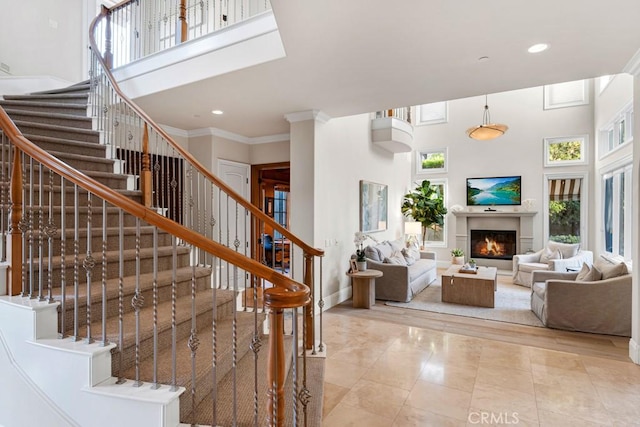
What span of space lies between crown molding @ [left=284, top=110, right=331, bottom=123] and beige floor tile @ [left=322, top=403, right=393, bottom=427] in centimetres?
337

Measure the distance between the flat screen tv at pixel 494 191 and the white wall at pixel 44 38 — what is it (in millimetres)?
8352

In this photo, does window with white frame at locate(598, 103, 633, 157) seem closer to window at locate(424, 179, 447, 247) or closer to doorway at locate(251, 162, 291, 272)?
window at locate(424, 179, 447, 247)

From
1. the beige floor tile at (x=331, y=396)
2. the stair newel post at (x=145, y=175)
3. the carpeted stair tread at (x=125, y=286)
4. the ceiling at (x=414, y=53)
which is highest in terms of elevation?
the ceiling at (x=414, y=53)

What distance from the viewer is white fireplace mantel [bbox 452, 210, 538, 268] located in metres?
7.66

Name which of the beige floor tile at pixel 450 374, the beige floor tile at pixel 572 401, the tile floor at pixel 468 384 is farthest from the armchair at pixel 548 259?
the beige floor tile at pixel 450 374

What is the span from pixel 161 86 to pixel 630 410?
506 cm

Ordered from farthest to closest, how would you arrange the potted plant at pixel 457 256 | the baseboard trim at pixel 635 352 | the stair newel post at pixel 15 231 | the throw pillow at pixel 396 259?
1. the potted plant at pixel 457 256
2. the throw pillow at pixel 396 259
3. the baseboard trim at pixel 635 352
4. the stair newel post at pixel 15 231

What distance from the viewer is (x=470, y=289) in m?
5.03

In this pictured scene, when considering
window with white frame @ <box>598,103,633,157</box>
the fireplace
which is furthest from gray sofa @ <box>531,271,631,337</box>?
the fireplace

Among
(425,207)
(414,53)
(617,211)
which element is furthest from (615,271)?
(425,207)

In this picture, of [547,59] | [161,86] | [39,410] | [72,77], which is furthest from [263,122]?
[39,410]

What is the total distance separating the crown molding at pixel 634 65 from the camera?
2834mm

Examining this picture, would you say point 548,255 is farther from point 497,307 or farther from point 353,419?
point 353,419

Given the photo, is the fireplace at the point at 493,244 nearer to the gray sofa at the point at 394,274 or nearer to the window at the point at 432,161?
the window at the point at 432,161
